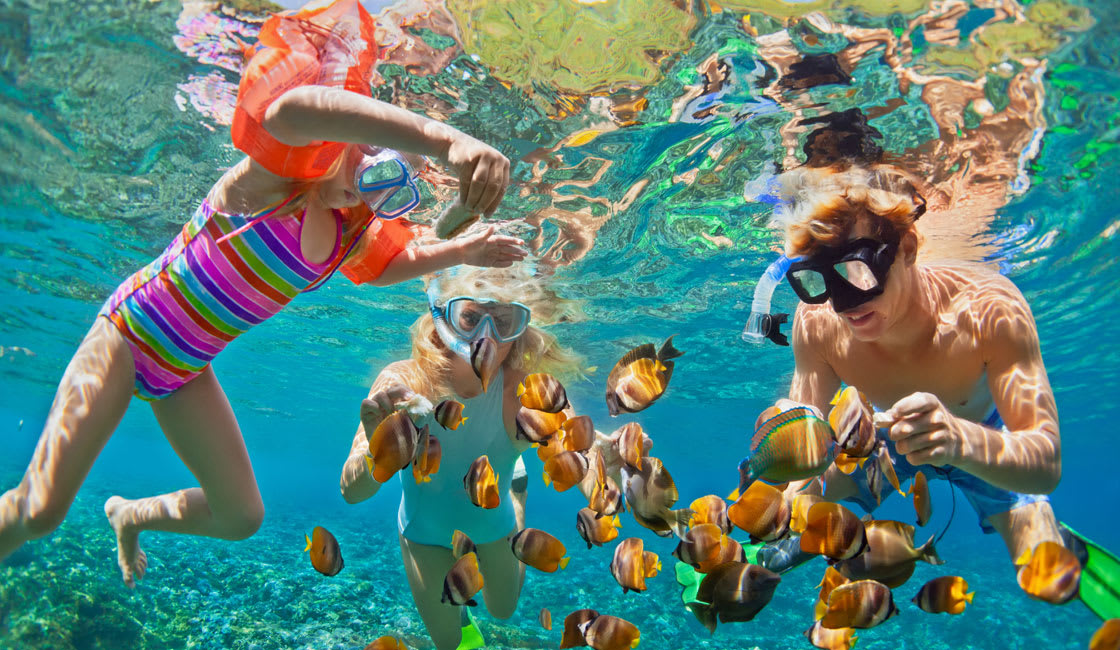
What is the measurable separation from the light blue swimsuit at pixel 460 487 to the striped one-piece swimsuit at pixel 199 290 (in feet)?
7.94

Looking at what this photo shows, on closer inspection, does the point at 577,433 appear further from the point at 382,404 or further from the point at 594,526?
the point at 382,404

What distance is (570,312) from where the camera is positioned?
17125 mm

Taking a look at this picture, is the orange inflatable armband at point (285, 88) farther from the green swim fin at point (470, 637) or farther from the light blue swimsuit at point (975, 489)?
the green swim fin at point (470, 637)

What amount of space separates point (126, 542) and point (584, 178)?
775 centimetres

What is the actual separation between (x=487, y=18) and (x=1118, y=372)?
31328 millimetres

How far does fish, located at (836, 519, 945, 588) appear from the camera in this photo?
102 inches

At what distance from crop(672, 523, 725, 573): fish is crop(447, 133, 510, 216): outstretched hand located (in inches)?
79.6

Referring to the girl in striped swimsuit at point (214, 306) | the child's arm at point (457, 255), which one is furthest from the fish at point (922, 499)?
the girl in striped swimsuit at point (214, 306)

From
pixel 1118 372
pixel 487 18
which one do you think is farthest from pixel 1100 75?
pixel 1118 372

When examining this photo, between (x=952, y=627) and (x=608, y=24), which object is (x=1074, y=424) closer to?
(x=952, y=627)

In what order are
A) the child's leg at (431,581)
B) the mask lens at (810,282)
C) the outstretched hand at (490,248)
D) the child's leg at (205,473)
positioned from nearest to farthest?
1. the child's leg at (205,473)
2. the mask lens at (810,282)
3. the outstretched hand at (490,248)
4. the child's leg at (431,581)

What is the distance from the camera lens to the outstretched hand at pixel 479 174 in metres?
2.31

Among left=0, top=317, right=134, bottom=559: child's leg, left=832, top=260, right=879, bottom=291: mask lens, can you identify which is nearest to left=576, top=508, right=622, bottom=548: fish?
left=832, top=260, right=879, bottom=291: mask lens

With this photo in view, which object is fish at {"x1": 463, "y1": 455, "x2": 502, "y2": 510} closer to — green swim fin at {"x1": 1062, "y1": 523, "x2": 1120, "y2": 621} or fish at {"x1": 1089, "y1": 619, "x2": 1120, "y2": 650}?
fish at {"x1": 1089, "y1": 619, "x2": 1120, "y2": 650}
